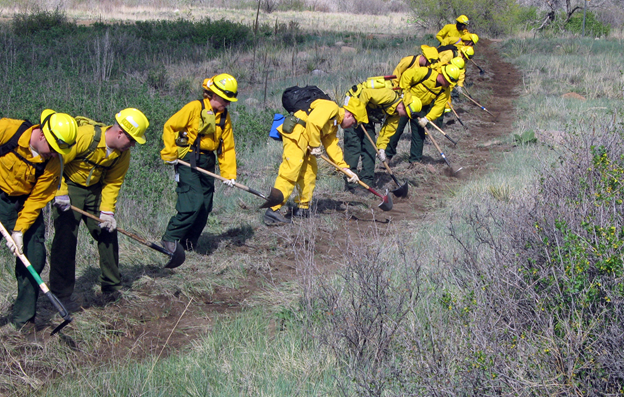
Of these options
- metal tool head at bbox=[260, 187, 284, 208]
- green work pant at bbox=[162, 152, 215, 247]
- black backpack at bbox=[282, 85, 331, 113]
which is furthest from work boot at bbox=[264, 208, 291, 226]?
black backpack at bbox=[282, 85, 331, 113]

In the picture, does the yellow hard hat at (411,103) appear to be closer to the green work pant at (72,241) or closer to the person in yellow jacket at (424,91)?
the person in yellow jacket at (424,91)

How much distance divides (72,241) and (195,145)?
1612 mm

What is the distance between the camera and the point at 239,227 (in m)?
6.91

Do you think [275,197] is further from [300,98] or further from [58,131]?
[58,131]

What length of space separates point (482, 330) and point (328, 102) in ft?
13.7

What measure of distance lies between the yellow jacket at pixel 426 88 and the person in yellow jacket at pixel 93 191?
6353 millimetres

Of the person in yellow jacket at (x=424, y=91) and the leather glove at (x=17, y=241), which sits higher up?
the person in yellow jacket at (x=424, y=91)

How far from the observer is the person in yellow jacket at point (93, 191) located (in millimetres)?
4418

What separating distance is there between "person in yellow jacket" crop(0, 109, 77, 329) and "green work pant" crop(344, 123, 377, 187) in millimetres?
4974

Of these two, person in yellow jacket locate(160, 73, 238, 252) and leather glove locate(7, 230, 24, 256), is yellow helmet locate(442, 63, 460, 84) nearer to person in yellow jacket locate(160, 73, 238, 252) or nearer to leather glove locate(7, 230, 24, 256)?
person in yellow jacket locate(160, 73, 238, 252)

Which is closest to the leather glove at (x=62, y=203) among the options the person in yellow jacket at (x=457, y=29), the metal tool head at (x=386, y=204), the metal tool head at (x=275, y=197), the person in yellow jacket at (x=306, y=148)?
the metal tool head at (x=275, y=197)

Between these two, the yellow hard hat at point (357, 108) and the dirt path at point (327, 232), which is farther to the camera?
the yellow hard hat at point (357, 108)

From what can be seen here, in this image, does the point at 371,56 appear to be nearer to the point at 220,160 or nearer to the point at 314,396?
the point at 220,160

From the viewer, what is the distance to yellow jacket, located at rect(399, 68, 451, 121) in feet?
32.4
